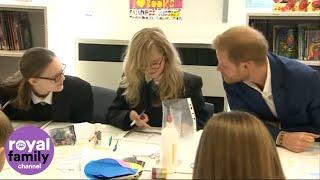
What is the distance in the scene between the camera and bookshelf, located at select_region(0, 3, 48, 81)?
3.36 m

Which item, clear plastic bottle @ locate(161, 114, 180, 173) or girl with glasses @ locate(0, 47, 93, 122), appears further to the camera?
girl with glasses @ locate(0, 47, 93, 122)

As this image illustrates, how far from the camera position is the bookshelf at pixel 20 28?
3.36m

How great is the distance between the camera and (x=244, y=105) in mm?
2236

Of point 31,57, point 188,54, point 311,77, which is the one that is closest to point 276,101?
point 311,77

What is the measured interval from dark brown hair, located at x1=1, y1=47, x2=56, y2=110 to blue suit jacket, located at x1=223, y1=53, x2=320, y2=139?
113 cm

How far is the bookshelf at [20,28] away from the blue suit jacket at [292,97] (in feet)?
6.09

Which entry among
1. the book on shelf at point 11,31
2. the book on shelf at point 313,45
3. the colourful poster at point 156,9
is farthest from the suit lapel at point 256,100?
the book on shelf at point 11,31

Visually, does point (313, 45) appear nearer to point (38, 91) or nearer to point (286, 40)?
point (286, 40)

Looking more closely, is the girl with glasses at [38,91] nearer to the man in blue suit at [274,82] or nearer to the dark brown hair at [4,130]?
the dark brown hair at [4,130]

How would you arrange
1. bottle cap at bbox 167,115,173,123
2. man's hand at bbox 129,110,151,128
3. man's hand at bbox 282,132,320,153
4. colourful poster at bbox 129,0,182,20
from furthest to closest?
colourful poster at bbox 129,0,182,20 → man's hand at bbox 129,110,151,128 → man's hand at bbox 282,132,320,153 → bottle cap at bbox 167,115,173,123

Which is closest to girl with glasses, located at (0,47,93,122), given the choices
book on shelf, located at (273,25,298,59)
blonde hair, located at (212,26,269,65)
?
blonde hair, located at (212,26,269,65)

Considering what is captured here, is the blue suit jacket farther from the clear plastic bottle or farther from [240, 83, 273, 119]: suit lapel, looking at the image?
the clear plastic bottle

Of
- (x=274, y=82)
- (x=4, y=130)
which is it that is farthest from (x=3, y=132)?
(x=274, y=82)

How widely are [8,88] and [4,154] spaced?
99 cm
